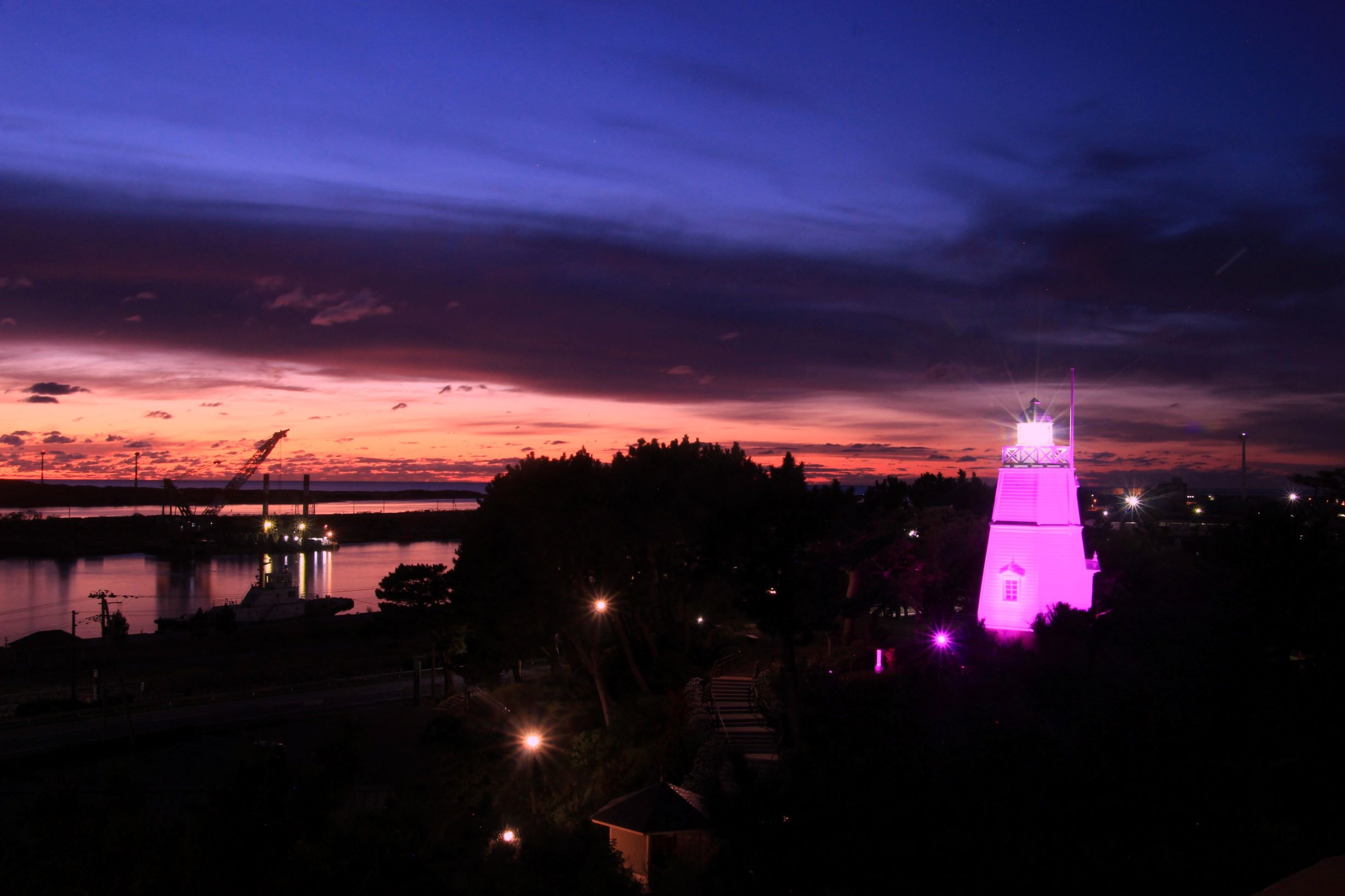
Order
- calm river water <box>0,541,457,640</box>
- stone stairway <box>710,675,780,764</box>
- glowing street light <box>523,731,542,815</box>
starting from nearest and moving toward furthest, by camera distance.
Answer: stone stairway <box>710,675,780,764</box> < glowing street light <box>523,731,542,815</box> < calm river water <box>0,541,457,640</box>

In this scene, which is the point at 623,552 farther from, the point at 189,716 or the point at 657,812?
the point at 189,716

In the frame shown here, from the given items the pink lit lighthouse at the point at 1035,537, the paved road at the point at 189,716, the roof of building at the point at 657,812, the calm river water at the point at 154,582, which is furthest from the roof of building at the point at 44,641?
the pink lit lighthouse at the point at 1035,537

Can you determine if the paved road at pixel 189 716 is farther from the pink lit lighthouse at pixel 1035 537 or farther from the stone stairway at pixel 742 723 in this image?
the pink lit lighthouse at pixel 1035 537

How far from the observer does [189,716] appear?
2105 cm

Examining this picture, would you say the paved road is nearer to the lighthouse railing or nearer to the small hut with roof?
the small hut with roof

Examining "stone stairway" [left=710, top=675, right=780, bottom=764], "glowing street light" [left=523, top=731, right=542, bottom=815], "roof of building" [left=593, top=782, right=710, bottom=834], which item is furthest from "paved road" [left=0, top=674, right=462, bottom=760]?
"roof of building" [left=593, top=782, right=710, bottom=834]

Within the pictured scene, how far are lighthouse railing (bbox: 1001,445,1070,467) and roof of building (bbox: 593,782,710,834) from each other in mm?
9070

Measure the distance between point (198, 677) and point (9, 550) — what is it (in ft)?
238

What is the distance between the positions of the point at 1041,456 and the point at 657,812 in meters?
9.93

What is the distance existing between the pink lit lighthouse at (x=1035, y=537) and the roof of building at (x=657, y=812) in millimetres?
8038

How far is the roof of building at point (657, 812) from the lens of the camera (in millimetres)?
10141

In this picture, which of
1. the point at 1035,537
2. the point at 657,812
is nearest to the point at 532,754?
the point at 657,812

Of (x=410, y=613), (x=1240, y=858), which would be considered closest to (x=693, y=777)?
(x=1240, y=858)

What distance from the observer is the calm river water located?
155 ft
